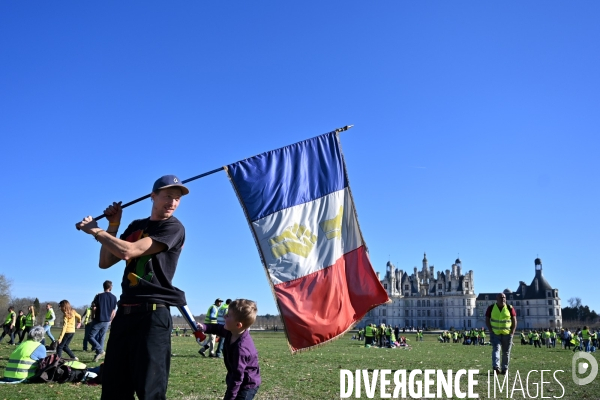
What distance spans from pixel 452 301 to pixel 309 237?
156108 mm

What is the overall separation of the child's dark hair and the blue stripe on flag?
4.95ft

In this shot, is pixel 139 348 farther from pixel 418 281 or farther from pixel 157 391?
pixel 418 281

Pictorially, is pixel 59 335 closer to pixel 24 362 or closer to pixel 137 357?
pixel 24 362

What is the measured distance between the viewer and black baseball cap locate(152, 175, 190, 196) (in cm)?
407

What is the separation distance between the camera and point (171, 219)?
13.6 ft

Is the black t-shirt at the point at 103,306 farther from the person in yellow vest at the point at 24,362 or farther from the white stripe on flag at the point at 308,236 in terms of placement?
the white stripe on flag at the point at 308,236

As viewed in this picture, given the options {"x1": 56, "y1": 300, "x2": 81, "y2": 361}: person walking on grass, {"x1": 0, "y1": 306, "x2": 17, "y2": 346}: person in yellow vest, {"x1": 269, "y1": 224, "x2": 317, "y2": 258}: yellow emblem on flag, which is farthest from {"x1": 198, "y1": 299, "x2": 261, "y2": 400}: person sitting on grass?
{"x1": 0, "y1": 306, "x2": 17, "y2": 346}: person in yellow vest

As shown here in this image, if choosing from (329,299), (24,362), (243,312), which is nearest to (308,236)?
(329,299)

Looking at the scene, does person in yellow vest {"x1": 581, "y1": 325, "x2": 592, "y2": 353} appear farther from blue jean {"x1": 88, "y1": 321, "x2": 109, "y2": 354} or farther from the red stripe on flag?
the red stripe on flag

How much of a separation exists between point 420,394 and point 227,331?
4496 millimetres

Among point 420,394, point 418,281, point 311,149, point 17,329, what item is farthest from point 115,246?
point 418,281

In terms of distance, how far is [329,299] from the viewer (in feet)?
21.0

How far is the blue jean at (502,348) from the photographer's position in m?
11.5

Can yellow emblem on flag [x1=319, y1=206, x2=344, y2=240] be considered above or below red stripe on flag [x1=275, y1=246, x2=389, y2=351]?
above
